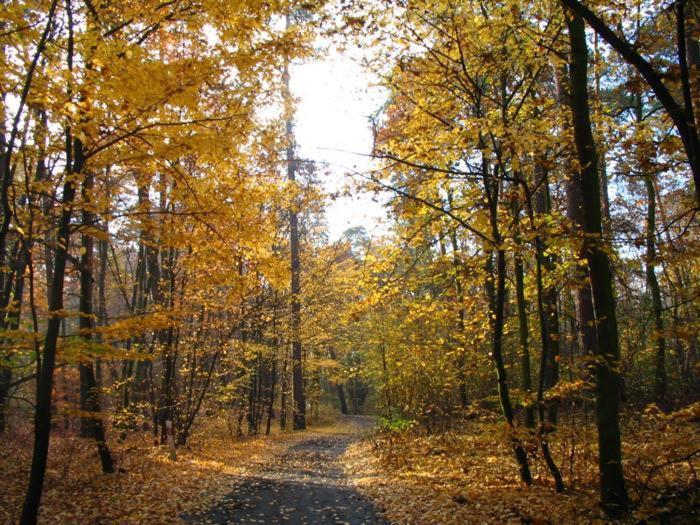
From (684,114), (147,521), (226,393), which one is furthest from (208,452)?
(684,114)

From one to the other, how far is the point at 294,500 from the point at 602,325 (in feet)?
19.1

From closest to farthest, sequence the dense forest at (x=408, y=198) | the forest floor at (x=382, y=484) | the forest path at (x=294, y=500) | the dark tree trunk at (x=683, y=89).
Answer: the dark tree trunk at (x=683, y=89)
the dense forest at (x=408, y=198)
the forest floor at (x=382, y=484)
the forest path at (x=294, y=500)

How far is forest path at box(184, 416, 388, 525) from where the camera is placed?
705cm

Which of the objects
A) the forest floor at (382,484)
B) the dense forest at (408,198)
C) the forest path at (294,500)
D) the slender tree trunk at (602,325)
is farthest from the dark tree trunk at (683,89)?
the forest path at (294,500)

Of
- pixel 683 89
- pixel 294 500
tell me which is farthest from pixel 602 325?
pixel 294 500

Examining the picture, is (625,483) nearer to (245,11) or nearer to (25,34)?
(245,11)

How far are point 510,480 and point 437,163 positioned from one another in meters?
5.26

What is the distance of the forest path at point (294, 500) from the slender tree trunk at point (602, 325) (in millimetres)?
3058

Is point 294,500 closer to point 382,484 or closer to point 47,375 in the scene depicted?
point 382,484

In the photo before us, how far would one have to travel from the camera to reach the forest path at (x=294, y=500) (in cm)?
705

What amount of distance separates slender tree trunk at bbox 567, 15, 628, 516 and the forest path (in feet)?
10.0

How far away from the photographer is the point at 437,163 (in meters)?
7.21

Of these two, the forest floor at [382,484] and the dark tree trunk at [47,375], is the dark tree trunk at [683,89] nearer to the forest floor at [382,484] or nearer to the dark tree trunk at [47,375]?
the forest floor at [382,484]

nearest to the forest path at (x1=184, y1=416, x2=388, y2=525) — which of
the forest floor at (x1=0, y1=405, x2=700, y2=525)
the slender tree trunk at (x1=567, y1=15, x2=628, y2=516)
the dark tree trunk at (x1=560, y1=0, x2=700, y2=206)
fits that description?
the forest floor at (x1=0, y1=405, x2=700, y2=525)
